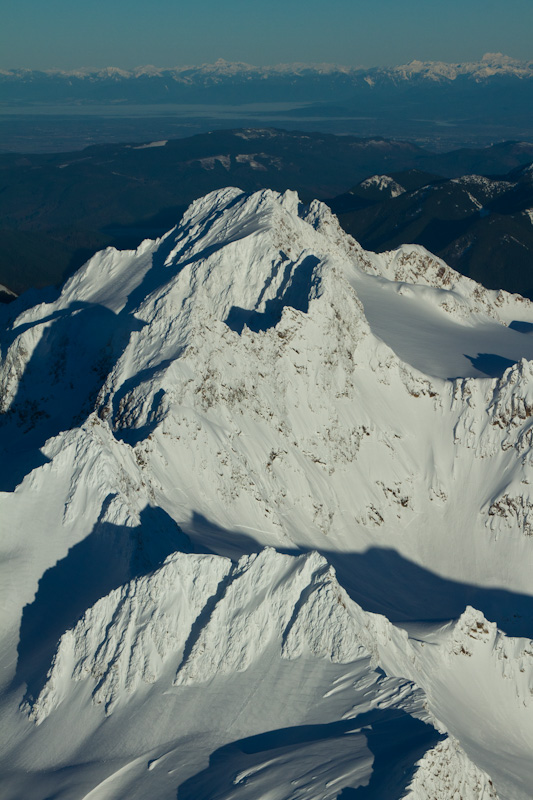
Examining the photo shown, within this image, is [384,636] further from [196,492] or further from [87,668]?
[196,492]

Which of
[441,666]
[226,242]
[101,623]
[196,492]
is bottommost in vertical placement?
[441,666]

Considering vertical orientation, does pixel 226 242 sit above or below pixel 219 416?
above

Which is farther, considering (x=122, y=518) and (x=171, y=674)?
(x=122, y=518)

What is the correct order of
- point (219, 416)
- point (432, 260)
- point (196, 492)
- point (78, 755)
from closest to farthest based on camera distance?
point (78, 755)
point (196, 492)
point (219, 416)
point (432, 260)

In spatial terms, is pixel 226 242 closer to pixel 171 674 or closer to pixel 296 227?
pixel 296 227

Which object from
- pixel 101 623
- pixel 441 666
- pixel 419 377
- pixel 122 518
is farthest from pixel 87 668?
pixel 419 377

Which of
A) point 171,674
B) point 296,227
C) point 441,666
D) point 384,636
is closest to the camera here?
point 171,674
